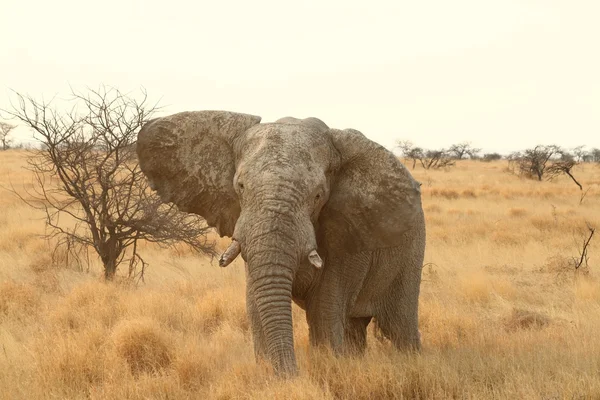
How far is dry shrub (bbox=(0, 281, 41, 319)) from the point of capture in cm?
680

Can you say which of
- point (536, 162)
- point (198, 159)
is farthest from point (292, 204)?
point (536, 162)

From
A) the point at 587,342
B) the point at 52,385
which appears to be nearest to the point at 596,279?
the point at 587,342

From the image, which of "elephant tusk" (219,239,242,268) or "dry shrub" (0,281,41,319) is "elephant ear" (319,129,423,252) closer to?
"elephant tusk" (219,239,242,268)

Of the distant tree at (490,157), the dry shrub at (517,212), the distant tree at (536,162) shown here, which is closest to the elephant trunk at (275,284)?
the dry shrub at (517,212)

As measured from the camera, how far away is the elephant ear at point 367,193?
418 cm

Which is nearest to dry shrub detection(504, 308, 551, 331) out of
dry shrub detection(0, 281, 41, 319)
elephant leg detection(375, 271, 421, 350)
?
elephant leg detection(375, 271, 421, 350)

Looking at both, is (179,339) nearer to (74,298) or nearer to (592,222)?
(74,298)

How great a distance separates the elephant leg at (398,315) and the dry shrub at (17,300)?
3826 millimetres

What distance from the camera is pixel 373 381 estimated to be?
4.04 metres

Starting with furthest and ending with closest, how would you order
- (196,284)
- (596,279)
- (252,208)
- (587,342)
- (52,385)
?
(596,279) < (196,284) < (587,342) < (52,385) < (252,208)

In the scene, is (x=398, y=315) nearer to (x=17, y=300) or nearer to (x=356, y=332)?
(x=356, y=332)

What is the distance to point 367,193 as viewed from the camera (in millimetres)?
4203

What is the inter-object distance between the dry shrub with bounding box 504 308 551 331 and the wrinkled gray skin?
2158 mm

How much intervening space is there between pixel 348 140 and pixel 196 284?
4846mm
